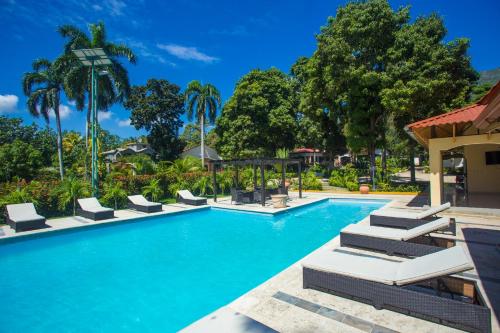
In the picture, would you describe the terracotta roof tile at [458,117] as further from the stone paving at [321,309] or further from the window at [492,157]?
the window at [492,157]

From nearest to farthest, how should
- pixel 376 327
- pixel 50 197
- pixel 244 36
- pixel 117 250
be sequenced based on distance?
pixel 376 327 → pixel 117 250 → pixel 50 197 → pixel 244 36

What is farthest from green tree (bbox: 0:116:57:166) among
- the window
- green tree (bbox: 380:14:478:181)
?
the window

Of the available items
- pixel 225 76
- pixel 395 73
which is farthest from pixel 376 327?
pixel 225 76

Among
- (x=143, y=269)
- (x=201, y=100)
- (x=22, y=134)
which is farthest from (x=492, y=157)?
(x=22, y=134)

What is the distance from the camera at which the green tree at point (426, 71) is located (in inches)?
647

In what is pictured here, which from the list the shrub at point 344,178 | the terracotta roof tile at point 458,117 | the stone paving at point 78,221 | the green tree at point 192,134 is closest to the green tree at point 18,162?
the stone paving at point 78,221

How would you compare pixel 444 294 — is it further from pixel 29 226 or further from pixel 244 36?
pixel 244 36

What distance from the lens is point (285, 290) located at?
15.3 ft

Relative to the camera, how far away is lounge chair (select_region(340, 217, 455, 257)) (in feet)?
18.4

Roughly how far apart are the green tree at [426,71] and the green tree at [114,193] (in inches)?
690

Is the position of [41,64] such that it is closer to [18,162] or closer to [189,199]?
[18,162]

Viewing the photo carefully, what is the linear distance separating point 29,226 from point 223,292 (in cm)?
944

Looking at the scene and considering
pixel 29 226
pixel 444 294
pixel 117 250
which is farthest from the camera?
pixel 29 226

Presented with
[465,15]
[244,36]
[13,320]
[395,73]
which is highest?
[244,36]
